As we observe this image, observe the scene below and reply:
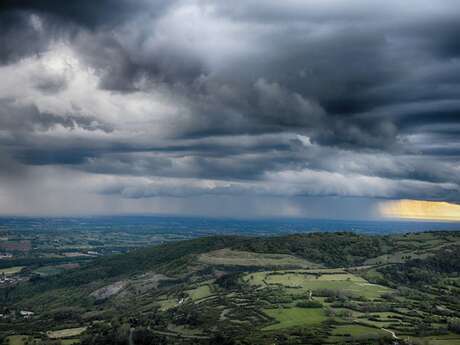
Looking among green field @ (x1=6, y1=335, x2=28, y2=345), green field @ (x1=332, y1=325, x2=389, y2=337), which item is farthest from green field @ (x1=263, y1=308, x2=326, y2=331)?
green field @ (x1=6, y1=335, x2=28, y2=345)

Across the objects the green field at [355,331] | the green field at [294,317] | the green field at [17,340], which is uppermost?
the green field at [355,331]

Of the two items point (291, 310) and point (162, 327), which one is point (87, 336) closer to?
point (162, 327)

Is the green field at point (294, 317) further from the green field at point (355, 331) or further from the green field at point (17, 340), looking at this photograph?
the green field at point (17, 340)

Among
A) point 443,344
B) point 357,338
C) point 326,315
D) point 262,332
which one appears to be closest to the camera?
point 443,344

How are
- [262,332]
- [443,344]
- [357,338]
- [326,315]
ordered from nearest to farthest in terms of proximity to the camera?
1. [443,344]
2. [357,338]
3. [262,332]
4. [326,315]

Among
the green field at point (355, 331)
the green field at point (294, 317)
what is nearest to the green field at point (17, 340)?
the green field at point (294, 317)

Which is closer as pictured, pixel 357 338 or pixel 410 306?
pixel 357 338

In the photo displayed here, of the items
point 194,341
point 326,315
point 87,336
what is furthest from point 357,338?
point 87,336

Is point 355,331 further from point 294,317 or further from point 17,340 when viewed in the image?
point 17,340

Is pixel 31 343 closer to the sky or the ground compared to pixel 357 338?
closer to the ground

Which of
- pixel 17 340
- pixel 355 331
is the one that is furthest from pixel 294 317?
pixel 17 340
